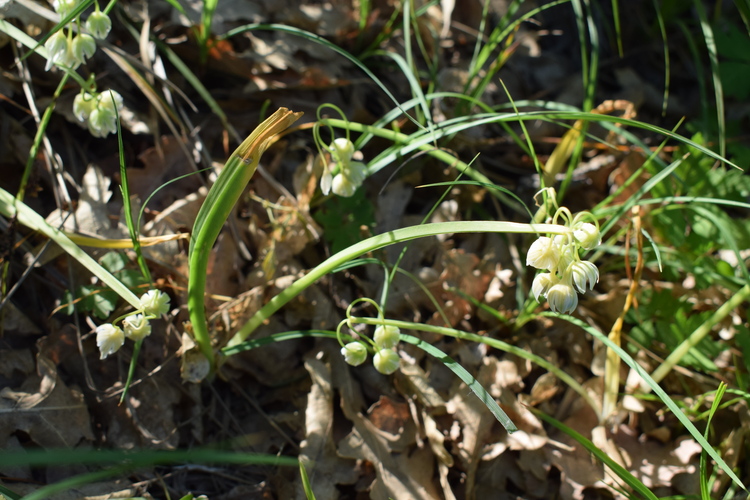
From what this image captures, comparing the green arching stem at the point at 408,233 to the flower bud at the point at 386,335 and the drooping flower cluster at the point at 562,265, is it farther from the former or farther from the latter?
the flower bud at the point at 386,335

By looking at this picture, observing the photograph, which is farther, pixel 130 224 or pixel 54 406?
pixel 54 406

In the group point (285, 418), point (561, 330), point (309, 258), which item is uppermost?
point (309, 258)

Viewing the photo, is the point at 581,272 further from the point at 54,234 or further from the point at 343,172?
the point at 54,234

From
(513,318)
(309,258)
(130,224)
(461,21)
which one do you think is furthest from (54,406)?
(461,21)

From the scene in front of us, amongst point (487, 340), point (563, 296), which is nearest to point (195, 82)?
point (487, 340)

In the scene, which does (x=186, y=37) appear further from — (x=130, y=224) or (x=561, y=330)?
(x=561, y=330)

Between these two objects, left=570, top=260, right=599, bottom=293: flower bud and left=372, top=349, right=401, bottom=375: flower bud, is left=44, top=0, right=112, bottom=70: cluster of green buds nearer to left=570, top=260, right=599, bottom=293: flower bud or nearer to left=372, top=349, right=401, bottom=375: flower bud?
left=372, top=349, right=401, bottom=375: flower bud

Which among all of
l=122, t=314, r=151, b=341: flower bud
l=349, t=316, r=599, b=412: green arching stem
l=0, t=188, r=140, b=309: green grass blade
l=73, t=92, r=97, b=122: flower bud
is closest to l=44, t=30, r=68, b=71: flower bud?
l=73, t=92, r=97, b=122: flower bud
